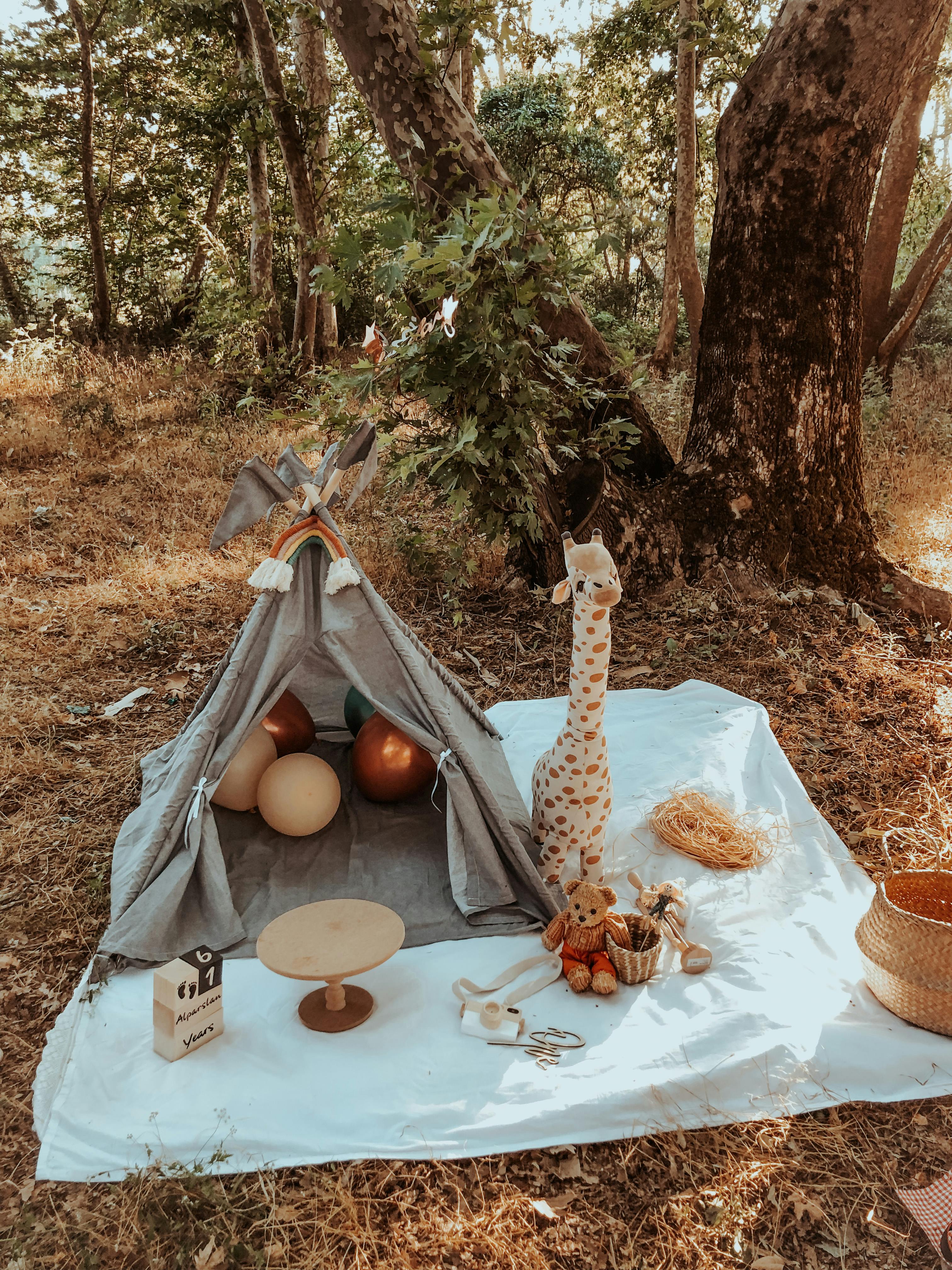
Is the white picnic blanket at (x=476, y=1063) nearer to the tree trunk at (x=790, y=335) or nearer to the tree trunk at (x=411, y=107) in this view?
the tree trunk at (x=790, y=335)

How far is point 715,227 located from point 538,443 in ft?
5.11

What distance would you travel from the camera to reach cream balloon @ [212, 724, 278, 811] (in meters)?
2.80

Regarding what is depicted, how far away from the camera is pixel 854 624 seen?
4273mm

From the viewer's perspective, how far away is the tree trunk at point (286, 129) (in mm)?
7289

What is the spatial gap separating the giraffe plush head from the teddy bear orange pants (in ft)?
3.15

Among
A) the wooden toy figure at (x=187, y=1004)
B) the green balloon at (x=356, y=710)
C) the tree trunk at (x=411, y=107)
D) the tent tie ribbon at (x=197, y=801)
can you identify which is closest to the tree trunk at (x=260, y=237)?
the tree trunk at (x=411, y=107)

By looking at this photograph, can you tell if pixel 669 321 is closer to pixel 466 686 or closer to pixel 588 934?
pixel 466 686

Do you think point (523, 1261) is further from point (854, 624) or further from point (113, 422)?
point (113, 422)

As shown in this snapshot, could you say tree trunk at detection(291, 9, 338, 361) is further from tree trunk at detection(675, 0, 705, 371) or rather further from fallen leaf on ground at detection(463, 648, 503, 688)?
fallen leaf on ground at detection(463, 648, 503, 688)

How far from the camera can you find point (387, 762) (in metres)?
2.86

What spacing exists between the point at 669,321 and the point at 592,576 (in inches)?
315

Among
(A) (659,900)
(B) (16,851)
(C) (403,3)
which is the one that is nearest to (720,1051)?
(A) (659,900)

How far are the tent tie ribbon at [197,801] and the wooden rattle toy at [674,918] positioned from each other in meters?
1.33

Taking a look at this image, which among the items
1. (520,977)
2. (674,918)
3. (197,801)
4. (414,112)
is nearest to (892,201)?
(414,112)
